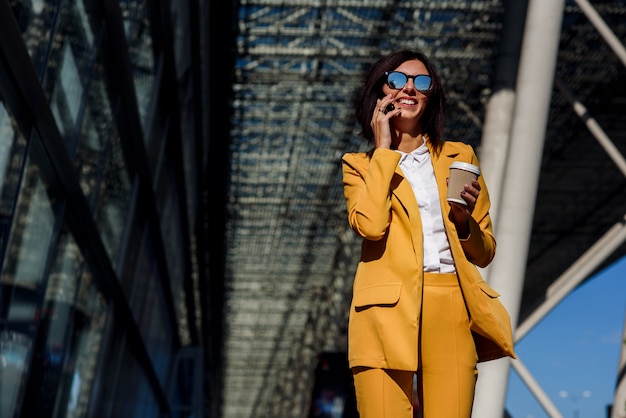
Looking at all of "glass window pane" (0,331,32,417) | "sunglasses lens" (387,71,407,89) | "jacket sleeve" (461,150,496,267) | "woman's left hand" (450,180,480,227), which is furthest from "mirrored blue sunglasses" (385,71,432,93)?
"glass window pane" (0,331,32,417)

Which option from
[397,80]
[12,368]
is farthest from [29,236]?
[397,80]

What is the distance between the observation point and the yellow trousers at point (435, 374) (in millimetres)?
3303

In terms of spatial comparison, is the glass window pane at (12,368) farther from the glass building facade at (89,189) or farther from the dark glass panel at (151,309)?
the dark glass panel at (151,309)

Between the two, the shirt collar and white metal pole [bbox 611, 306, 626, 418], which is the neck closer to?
the shirt collar

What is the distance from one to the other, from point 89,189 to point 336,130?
16.2m

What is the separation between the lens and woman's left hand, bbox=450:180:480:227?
3.28 metres

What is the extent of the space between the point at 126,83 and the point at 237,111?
13264mm

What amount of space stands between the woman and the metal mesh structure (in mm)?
10673

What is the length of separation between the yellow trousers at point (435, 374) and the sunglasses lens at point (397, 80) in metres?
0.63

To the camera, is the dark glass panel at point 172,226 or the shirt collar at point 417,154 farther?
the dark glass panel at point 172,226

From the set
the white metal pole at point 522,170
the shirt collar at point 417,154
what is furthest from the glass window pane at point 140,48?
the shirt collar at point 417,154

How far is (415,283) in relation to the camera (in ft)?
10.9

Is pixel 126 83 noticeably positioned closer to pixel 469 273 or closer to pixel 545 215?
pixel 469 273

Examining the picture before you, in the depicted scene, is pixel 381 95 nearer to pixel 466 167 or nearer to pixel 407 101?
pixel 407 101
